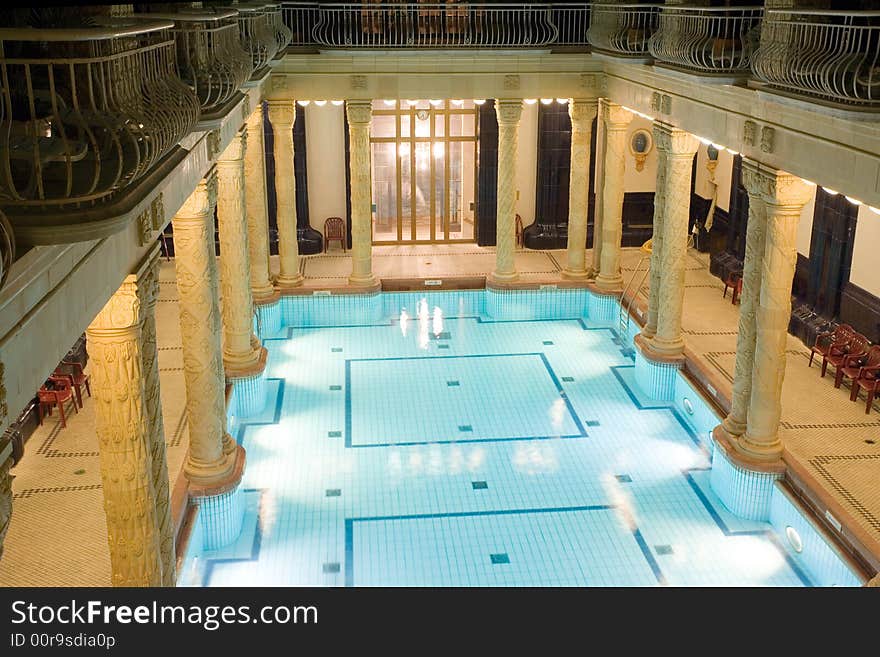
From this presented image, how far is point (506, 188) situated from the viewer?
54.0ft

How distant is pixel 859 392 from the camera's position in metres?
12.0

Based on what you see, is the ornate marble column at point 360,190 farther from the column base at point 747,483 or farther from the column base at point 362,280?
the column base at point 747,483

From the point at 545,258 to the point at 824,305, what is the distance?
6100 millimetres

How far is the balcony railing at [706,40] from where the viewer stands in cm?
966

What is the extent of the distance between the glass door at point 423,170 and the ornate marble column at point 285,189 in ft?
11.4

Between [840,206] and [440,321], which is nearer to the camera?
[840,206]

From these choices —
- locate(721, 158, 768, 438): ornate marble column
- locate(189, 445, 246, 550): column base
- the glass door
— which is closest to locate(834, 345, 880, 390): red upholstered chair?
locate(721, 158, 768, 438): ornate marble column

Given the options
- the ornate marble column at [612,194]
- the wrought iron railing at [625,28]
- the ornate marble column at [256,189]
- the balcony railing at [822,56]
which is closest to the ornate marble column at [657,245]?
the wrought iron railing at [625,28]

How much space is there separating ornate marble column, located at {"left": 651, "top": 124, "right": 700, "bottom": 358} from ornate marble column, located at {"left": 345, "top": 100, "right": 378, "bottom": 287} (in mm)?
5000

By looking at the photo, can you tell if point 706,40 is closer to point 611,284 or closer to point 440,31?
point 611,284

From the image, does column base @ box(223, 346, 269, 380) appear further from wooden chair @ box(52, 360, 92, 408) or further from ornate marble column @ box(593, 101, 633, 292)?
ornate marble column @ box(593, 101, 633, 292)

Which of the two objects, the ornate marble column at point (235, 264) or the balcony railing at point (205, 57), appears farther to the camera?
the ornate marble column at point (235, 264)
